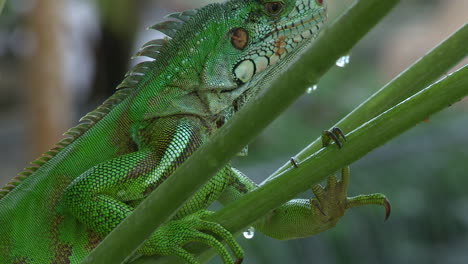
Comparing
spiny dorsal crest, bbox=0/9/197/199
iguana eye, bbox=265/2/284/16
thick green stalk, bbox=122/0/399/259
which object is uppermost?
thick green stalk, bbox=122/0/399/259

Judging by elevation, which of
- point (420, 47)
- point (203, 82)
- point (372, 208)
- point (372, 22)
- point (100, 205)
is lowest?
point (420, 47)

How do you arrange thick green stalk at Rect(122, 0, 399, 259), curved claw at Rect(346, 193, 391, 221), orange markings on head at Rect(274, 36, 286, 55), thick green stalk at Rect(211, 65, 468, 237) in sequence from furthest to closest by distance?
orange markings on head at Rect(274, 36, 286, 55)
curved claw at Rect(346, 193, 391, 221)
thick green stalk at Rect(211, 65, 468, 237)
thick green stalk at Rect(122, 0, 399, 259)

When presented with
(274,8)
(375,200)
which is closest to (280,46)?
(274,8)

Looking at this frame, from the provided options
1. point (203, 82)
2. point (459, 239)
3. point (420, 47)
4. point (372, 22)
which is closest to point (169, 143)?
point (203, 82)

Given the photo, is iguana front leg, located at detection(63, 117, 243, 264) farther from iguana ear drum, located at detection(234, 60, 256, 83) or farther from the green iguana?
iguana ear drum, located at detection(234, 60, 256, 83)

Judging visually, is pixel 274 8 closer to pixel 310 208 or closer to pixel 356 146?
pixel 310 208

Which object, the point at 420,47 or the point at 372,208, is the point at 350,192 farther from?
the point at 420,47

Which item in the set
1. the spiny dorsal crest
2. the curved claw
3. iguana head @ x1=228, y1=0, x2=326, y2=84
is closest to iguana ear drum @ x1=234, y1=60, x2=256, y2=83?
iguana head @ x1=228, y1=0, x2=326, y2=84
